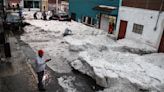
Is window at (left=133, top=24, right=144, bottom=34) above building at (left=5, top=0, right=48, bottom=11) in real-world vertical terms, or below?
below

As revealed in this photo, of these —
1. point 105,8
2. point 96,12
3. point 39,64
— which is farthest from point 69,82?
point 96,12

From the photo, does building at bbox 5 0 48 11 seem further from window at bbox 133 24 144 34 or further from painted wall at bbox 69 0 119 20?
window at bbox 133 24 144 34

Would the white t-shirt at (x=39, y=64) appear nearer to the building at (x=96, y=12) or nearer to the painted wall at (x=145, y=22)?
the painted wall at (x=145, y=22)

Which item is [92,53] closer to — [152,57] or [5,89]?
[152,57]

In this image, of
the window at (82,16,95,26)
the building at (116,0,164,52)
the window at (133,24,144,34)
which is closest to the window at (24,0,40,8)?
the window at (82,16,95,26)

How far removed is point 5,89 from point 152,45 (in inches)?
440

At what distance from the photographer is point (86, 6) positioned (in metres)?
25.8

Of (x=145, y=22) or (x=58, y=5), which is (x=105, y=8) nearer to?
(x=145, y=22)

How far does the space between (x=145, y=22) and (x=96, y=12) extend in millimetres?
9690

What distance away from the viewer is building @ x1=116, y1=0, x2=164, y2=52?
1350cm

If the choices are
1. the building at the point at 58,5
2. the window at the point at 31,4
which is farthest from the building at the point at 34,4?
the building at the point at 58,5

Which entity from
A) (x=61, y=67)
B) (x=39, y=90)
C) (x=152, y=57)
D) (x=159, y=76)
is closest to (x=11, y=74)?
(x=39, y=90)

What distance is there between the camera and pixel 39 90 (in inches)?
319

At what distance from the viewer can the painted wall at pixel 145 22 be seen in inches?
538
